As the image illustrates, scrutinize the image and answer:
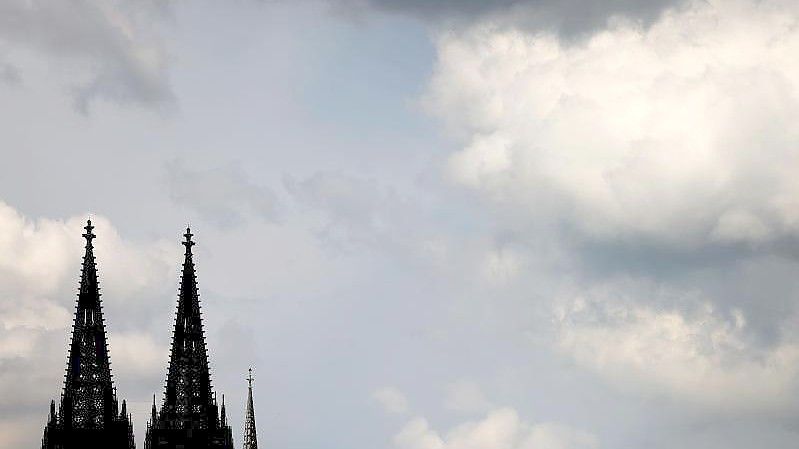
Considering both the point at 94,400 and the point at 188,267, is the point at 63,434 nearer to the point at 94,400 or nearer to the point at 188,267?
the point at 94,400

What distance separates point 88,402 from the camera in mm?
164875

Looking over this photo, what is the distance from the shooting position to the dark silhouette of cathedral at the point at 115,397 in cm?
16425

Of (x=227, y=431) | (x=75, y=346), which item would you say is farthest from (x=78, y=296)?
(x=227, y=431)

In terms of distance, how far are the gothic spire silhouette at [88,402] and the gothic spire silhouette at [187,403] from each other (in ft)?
9.94

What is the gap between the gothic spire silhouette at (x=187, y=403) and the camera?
16750 centimetres

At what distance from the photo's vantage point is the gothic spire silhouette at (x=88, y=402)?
164m

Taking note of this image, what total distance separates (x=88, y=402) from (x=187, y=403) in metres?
7.81

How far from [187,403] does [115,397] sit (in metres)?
5.66

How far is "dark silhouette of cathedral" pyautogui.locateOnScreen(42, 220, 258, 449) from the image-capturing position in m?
164

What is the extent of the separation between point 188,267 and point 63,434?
17446 mm

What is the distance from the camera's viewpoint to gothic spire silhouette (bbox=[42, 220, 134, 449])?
163875mm

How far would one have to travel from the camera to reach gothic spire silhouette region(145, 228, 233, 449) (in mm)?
167500

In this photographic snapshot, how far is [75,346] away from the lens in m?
165

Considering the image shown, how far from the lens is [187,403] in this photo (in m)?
168
